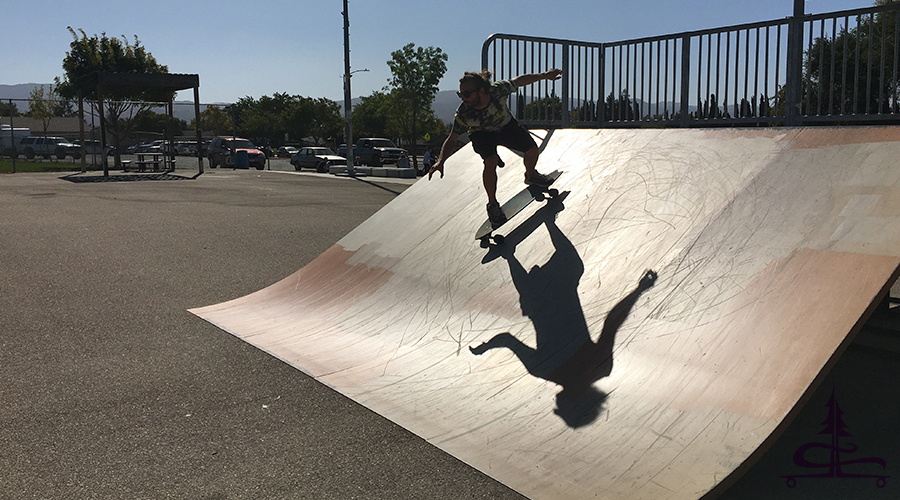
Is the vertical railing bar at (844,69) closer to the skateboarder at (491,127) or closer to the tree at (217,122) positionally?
the skateboarder at (491,127)

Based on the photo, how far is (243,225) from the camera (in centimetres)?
1245

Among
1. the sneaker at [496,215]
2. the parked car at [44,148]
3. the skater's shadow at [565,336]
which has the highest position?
the parked car at [44,148]

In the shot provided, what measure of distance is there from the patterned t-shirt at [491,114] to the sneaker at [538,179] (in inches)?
22.3

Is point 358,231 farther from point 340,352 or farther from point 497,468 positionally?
point 497,468

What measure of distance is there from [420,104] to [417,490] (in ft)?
137

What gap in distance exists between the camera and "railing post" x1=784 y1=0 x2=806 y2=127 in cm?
644

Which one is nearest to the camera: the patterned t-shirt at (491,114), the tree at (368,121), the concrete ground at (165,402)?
the concrete ground at (165,402)

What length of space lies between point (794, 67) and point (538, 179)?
296 centimetres

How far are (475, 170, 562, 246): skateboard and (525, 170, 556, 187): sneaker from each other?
1.5 inches

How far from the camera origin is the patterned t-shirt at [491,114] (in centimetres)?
588

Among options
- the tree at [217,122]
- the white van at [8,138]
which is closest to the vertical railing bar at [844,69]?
the white van at [8,138]

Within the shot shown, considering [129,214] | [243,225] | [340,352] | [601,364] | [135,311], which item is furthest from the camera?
[129,214]

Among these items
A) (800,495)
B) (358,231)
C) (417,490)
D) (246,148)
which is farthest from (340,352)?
(246,148)

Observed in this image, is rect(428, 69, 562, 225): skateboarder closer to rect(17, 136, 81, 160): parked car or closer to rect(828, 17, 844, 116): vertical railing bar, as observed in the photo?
rect(828, 17, 844, 116): vertical railing bar
